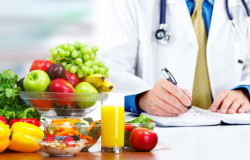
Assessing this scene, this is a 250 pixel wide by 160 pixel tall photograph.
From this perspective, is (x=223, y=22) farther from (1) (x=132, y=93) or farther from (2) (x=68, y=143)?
(2) (x=68, y=143)

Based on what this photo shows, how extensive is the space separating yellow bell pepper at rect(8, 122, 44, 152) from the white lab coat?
98 cm

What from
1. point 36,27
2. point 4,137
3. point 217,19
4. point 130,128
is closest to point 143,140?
point 130,128

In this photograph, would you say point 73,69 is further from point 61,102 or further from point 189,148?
point 189,148

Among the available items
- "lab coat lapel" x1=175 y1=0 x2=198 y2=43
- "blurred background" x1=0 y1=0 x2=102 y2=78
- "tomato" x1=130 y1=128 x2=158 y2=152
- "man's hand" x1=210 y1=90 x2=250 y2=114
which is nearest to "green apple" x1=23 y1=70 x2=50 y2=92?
"tomato" x1=130 y1=128 x2=158 y2=152

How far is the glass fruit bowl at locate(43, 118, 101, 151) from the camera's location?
0.91m

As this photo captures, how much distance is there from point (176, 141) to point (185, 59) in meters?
0.92

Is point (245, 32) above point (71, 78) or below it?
above

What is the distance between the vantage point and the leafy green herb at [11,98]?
3.70 ft

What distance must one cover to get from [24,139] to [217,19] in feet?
4.37

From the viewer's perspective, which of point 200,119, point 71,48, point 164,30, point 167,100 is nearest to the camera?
point 71,48

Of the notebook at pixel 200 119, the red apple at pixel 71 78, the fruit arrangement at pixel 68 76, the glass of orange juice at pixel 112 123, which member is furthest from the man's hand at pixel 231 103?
the glass of orange juice at pixel 112 123

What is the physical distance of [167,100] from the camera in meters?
1.58

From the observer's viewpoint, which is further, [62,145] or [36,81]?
[36,81]

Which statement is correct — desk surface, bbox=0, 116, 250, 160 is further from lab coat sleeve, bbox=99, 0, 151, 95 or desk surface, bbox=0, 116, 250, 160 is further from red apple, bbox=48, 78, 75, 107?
lab coat sleeve, bbox=99, 0, 151, 95
